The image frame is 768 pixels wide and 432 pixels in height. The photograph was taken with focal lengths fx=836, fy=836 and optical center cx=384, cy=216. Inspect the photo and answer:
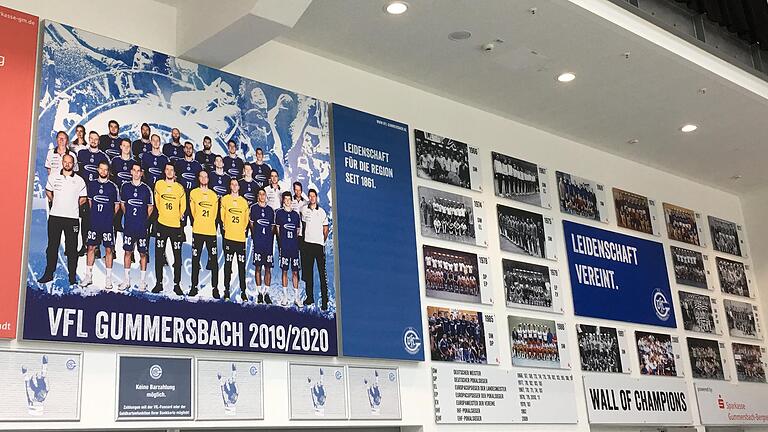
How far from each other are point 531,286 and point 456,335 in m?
1.02

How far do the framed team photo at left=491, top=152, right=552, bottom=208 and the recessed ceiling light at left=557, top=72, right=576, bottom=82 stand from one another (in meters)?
0.81

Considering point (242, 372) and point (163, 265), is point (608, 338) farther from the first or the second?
point (163, 265)

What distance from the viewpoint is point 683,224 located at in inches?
334

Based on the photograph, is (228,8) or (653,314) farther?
(653,314)

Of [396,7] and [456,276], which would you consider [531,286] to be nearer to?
[456,276]

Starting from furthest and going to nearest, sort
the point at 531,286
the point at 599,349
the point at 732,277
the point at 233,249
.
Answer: the point at 732,277 → the point at 599,349 → the point at 531,286 → the point at 233,249

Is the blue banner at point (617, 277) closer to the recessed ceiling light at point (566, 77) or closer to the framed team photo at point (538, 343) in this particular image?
the framed team photo at point (538, 343)

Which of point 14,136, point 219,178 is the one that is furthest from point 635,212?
point 14,136

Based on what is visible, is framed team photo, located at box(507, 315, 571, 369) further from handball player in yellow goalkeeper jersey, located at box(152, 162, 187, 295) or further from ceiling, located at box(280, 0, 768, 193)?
handball player in yellow goalkeeper jersey, located at box(152, 162, 187, 295)

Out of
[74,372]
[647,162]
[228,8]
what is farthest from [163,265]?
[647,162]

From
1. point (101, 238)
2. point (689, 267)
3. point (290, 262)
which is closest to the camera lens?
point (101, 238)

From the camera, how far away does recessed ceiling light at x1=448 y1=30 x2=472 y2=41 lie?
566 cm

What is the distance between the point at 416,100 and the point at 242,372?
8.75ft

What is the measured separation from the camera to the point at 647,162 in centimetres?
836
